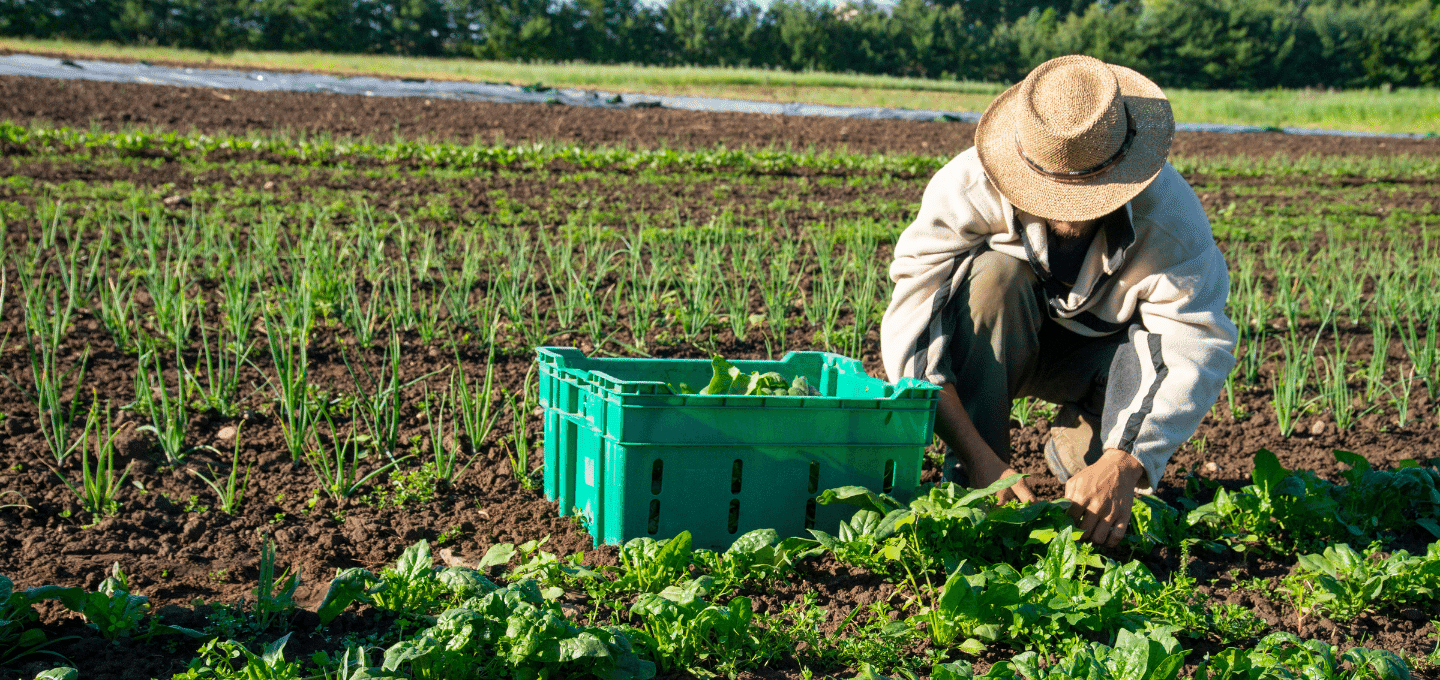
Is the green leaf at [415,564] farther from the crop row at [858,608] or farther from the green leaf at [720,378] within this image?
the green leaf at [720,378]

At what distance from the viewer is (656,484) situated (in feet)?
5.51

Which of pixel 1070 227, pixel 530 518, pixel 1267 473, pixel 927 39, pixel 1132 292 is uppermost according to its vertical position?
pixel 927 39

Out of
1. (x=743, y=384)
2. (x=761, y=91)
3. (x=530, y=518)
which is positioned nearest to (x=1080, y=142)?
(x=743, y=384)

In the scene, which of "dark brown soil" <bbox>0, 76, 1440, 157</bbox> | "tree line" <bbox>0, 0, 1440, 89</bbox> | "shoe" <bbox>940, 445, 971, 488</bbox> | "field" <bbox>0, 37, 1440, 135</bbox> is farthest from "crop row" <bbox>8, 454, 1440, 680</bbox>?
"tree line" <bbox>0, 0, 1440, 89</bbox>

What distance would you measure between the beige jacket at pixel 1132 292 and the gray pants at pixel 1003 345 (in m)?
0.05

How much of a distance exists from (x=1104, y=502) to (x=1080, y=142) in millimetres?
667

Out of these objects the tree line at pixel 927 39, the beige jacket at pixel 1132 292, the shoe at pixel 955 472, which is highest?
the tree line at pixel 927 39

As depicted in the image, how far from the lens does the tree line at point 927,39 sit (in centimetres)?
3838

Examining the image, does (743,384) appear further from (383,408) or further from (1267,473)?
(1267,473)

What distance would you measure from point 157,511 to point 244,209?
3.27 meters

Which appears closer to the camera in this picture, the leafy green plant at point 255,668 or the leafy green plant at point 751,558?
the leafy green plant at point 255,668

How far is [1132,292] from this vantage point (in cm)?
189

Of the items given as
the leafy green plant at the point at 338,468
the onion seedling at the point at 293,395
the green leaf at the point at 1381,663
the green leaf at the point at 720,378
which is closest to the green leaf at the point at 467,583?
the leafy green plant at the point at 338,468

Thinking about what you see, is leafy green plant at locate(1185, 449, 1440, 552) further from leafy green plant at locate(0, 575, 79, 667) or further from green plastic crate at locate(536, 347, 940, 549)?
leafy green plant at locate(0, 575, 79, 667)
